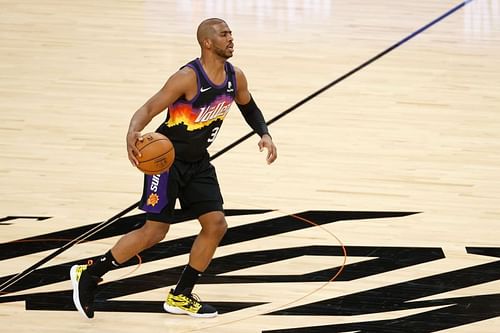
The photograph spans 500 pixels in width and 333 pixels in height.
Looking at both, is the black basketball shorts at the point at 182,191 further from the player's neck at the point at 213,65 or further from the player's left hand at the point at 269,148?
the player's neck at the point at 213,65

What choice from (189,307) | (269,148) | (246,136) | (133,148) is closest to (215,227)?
(189,307)

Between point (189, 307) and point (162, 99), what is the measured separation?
1.18 m

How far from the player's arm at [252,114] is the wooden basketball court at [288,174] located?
0.90 metres

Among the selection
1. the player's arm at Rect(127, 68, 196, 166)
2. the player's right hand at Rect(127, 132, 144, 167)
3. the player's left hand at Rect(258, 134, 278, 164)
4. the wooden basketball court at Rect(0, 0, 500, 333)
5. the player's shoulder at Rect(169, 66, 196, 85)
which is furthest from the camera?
the wooden basketball court at Rect(0, 0, 500, 333)

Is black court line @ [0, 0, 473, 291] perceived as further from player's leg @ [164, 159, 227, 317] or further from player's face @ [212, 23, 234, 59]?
player's face @ [212, 23, 234, 59]

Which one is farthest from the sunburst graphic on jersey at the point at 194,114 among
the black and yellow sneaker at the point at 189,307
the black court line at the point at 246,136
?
the black court line at the point at 246,136

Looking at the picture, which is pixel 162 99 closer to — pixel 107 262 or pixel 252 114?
pixel 252 114

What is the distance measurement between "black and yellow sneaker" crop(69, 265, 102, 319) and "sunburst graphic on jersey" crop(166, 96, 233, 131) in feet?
3.19

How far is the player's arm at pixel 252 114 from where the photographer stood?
23.3 ft

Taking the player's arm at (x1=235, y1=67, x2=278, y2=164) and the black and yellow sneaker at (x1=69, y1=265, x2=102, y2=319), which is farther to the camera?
the player's arm at (x1=235, y1=67, x2=278, y2=164)

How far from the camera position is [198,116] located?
271 inches

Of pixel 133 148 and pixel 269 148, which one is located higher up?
pixel 133 148

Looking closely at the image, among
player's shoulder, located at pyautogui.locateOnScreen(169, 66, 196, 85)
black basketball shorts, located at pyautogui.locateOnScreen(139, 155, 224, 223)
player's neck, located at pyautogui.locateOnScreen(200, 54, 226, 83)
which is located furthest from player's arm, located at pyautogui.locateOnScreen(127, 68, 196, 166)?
black basketball shorts, located at pyautogui.locateOnScreen(139, 155, 224, 223)

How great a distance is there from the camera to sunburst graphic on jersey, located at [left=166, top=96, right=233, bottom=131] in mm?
6863
